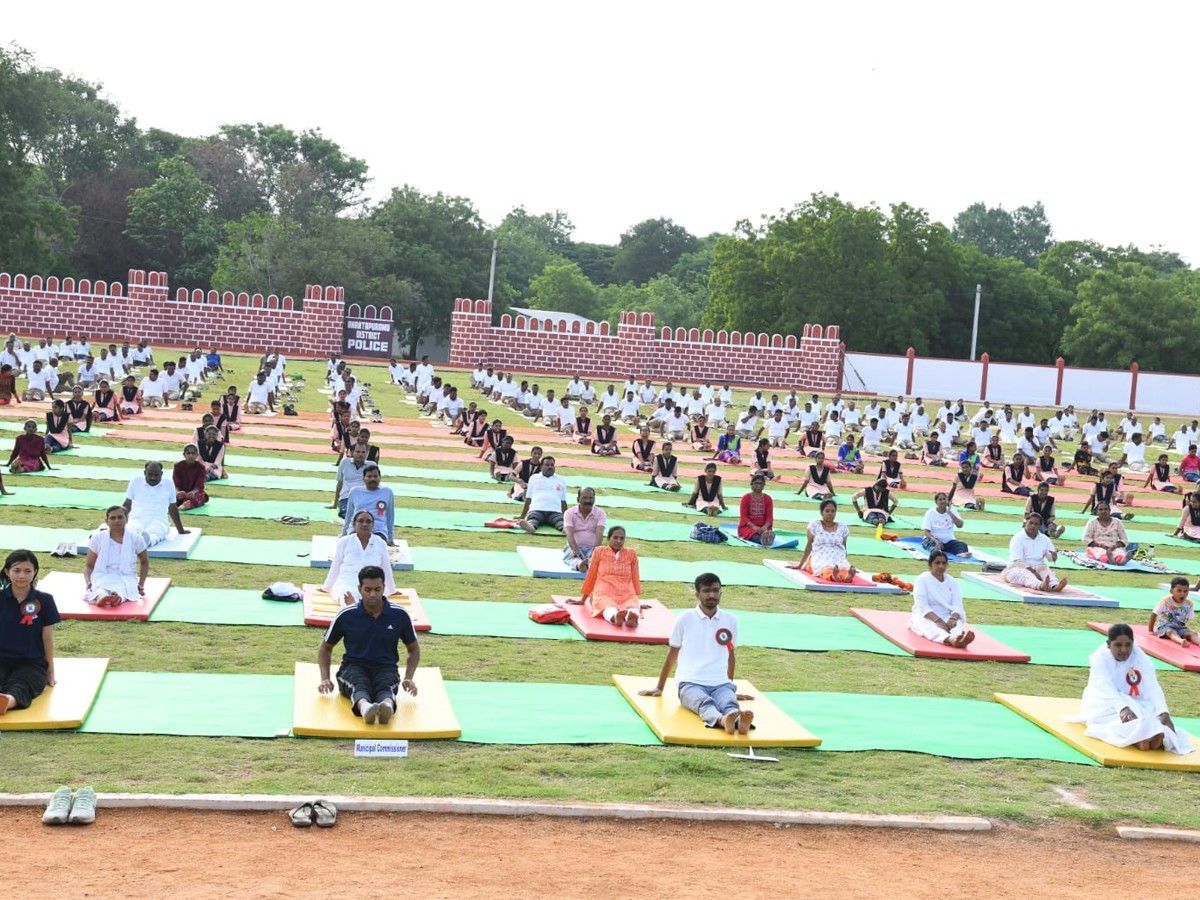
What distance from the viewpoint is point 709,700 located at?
9.65 m

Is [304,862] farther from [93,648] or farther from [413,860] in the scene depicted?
[93,648]

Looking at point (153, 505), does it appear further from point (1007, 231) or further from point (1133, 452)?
point (1007, 231)

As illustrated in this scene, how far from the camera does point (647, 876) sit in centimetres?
706

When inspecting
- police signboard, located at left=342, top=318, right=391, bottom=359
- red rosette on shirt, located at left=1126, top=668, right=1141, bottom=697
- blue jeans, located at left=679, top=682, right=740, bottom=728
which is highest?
police signboard, located at left=342, top=318, right=391, bottom=359

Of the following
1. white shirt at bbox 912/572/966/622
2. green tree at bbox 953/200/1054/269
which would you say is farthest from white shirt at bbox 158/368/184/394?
green tree at bbox 953/200/1054/269

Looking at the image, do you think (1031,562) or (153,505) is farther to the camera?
(1031,562)

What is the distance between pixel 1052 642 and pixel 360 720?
7.64 metres

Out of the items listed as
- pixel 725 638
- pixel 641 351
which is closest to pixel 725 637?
pixel 725 638

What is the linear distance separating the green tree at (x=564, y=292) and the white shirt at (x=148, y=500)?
60940mm

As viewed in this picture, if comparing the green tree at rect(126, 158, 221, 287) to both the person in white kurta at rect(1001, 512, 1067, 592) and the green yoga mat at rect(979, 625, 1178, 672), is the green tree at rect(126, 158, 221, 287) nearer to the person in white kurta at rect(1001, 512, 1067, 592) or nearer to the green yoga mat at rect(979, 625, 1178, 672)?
the person in white kurta at rect(1001, 512, 1067, 592)

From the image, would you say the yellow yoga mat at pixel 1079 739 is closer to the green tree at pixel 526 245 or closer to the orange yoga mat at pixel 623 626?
the orange yoga mat at pixel 623 626

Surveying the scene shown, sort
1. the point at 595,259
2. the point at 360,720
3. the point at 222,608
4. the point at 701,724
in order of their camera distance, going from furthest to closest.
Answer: the point at 595,259, the point at 222,608, the point at 701,724, the point at 360,720

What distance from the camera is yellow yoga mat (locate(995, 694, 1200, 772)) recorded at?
9.48 meters

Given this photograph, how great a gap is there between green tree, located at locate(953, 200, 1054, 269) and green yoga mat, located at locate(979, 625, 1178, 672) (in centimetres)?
9635
